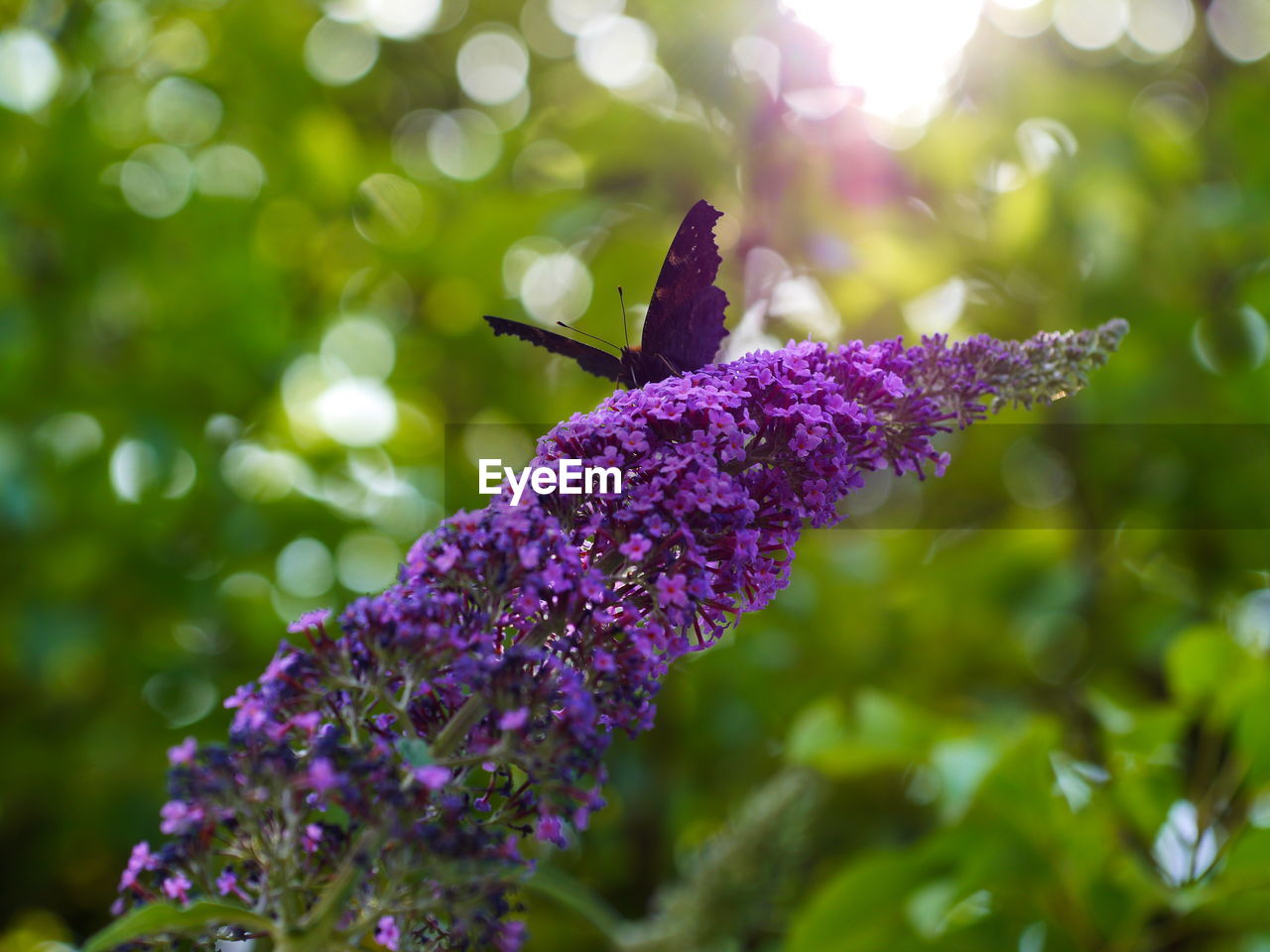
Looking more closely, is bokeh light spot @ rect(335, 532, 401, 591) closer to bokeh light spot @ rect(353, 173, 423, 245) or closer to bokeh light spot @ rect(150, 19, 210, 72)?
bokeh light spot @ rect(353, 173, 423, 245)

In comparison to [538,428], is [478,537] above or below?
above

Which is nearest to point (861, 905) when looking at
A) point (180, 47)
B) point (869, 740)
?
point (869, 740)

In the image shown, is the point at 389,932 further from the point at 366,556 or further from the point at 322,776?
the point at 366,556

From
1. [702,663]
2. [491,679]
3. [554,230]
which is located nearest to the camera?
[491,679]

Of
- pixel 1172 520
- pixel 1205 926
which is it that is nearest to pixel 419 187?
pixel 1172 520

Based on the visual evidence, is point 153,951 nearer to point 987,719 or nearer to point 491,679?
point 491,679

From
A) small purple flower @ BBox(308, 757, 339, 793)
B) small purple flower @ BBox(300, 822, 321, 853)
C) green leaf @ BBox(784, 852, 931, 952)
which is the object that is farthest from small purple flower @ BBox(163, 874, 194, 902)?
green leaf @ BBox(784, 852, 931, 952)
